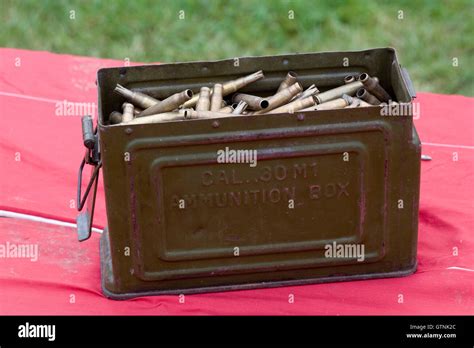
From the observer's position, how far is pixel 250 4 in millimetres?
7867

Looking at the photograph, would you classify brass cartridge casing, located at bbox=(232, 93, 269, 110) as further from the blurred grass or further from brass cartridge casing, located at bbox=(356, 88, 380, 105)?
the blurred grass

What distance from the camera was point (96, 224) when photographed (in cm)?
444

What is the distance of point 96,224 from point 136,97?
2.11 feet

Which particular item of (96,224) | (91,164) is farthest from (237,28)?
(91,164)

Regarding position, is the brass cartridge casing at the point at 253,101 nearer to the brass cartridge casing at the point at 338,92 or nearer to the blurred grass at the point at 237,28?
the brass cartridge casing at the point at 338,92

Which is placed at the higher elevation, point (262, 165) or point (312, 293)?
point (262, 165)

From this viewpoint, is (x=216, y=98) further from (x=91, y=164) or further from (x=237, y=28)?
(x=237, y=28)

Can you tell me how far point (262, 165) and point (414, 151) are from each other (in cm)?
52

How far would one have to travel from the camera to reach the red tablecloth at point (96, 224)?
390 cm

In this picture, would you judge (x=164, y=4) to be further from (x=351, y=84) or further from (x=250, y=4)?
(x=351, y=84)

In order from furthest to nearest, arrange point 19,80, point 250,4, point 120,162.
→ point 250,4 < point 19,80 < point 120,162

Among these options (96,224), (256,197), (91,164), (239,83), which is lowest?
(96,224)
